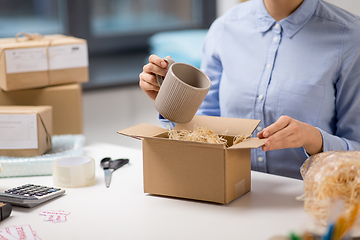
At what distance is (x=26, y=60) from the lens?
1425 mm

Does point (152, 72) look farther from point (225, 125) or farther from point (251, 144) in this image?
point (251, 144)

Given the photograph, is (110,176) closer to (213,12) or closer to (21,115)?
(21,115)

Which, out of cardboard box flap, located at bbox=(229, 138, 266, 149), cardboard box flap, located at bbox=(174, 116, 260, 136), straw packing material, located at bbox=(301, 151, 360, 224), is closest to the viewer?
straw packing material, located at bbox=(301, 151, 360, 224)

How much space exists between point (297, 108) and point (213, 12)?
216 cm

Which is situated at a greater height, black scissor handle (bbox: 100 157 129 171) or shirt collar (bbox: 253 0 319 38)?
shirt collar (bbox: 253 0 319 38)

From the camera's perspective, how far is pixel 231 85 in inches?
51.5

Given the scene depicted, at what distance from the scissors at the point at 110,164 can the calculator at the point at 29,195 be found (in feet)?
0.48

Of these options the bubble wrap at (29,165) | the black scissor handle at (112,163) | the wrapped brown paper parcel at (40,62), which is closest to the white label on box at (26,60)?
the wrapped brown paper parcel at (40,62)

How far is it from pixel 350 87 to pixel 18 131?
0.95 m

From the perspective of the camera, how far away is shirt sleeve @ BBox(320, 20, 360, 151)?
3.74ft

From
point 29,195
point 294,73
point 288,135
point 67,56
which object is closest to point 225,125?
point 288,135

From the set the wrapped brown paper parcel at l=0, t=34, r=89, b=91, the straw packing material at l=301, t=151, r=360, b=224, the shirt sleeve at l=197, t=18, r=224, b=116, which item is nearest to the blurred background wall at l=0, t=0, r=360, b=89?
the wrapped brown paper parcel at l=0, t=34, r=89, b=91

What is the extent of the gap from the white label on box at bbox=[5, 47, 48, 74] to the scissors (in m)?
0.46

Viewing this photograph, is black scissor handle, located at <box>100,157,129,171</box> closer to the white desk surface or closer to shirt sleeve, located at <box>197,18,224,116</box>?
the white desk surface
